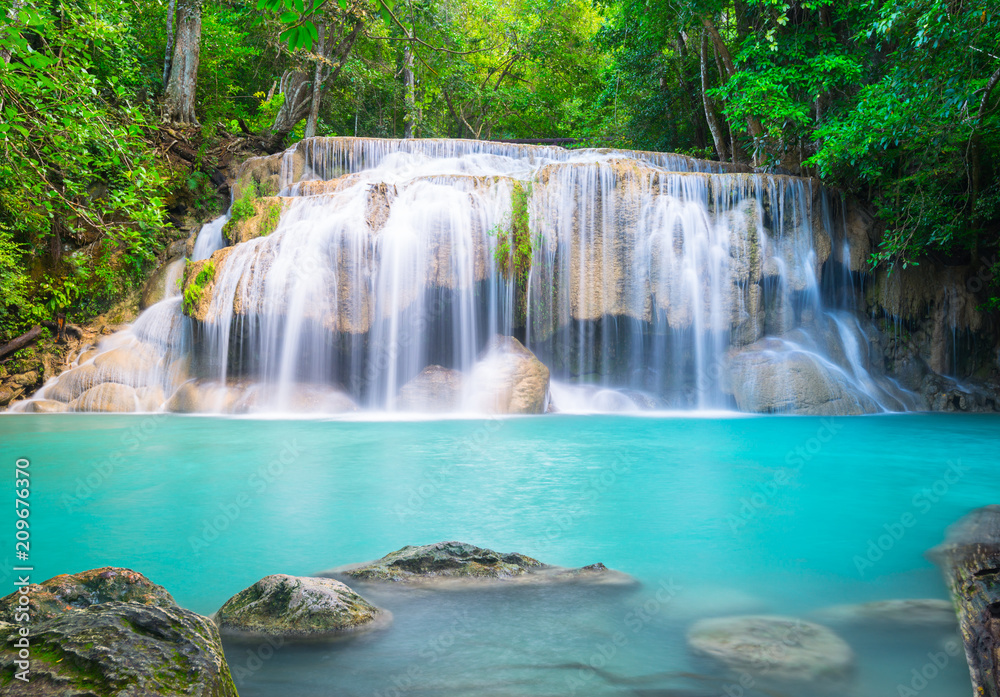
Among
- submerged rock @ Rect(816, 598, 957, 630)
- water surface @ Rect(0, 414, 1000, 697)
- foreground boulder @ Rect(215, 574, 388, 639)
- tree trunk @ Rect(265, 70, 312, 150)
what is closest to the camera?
water surface @ Rect(0, 414, 1000, 697)

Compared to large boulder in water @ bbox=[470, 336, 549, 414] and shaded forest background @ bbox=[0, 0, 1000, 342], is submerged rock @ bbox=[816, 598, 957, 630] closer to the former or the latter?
shaded forest background @ bbox=[0, 0, 1000, 342]

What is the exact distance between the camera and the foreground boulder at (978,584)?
226cm

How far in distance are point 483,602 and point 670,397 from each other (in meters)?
10.6

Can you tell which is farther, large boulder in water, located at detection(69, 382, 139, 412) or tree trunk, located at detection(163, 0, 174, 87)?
tree trunk, located at detection(163, 0, 174, 87)

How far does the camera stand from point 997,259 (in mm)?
14047

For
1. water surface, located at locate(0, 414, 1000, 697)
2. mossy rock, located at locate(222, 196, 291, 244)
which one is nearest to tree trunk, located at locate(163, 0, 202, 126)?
mossy rock, located at locate(222, 196, 291, 244)

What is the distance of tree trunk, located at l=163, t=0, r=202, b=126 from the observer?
17.8 metres

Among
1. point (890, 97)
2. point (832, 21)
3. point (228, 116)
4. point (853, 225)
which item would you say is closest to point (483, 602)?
point (890, 97)

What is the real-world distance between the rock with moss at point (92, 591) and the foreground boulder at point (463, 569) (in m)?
1.12

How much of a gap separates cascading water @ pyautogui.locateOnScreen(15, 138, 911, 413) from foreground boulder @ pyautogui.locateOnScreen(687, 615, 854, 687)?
862 cm

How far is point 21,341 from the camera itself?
12.6 meters

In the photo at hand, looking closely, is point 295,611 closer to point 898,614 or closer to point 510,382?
point 898,614

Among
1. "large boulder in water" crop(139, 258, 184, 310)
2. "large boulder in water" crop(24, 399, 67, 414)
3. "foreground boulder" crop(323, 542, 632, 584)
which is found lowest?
"foreground boulder" crop(323, 542, 632, 584)

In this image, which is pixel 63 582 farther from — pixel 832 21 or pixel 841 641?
pixel 832 21
